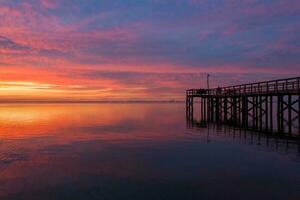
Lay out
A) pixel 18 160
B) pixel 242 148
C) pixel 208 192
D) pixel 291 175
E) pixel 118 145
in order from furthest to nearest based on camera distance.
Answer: pixel 118 145
pixel 242 148
pixel 18 160
pixel 291 175
pixel 208 192

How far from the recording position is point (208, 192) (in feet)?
48.9

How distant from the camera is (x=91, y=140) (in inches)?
1304

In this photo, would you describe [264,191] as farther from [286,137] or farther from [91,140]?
[91,140]

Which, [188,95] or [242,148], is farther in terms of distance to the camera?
[188,95]

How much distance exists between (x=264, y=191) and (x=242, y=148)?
1086cm

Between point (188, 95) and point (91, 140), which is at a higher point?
point (188, 95)

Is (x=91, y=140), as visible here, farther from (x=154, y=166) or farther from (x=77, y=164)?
(x=154, y=166)

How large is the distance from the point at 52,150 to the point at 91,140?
6.47 metres

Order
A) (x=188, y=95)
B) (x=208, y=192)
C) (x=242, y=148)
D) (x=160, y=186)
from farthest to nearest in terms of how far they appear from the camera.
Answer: (x=188, y=95), (x=242, y=148), (x=160, y=186), (x=208, y=192)

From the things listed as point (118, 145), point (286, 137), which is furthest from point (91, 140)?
point (286, 137)

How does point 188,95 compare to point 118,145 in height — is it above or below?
above

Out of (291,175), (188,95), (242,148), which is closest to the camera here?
(291,175)

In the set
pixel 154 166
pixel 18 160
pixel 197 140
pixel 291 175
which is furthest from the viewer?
pixel 197 140

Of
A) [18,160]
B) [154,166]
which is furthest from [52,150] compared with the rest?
[154,166]
